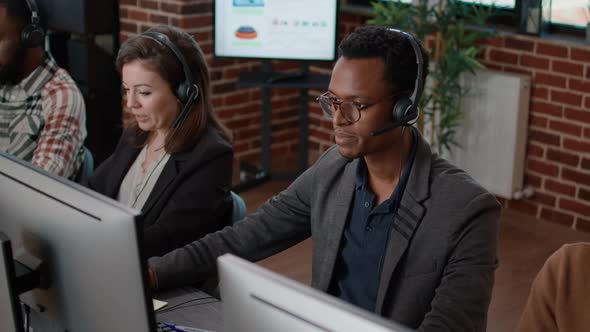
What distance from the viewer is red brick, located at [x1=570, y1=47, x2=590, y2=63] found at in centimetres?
422

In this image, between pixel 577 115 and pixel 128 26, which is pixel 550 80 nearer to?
pixel 577 115

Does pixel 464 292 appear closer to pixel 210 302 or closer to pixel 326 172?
pixel 326 172

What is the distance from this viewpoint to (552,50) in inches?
171

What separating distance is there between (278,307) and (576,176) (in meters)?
3.49

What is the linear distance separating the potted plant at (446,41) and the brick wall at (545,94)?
0.19 metres

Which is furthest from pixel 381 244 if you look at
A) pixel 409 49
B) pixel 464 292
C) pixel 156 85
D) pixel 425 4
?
pixel 425 4

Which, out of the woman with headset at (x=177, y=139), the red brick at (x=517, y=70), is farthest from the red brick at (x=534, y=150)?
the woman with headset at (x=177, y=139)

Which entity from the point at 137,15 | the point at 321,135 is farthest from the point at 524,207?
the point at 137,15

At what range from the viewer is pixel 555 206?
4.52 meters

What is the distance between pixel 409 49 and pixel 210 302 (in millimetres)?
758

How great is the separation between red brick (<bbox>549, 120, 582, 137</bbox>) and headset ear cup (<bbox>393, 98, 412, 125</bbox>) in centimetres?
267

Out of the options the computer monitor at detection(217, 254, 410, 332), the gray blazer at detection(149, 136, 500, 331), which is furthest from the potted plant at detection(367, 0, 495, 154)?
the computer monitor at detection(217, 254, 410, 332)

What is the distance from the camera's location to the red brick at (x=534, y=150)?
177 inches

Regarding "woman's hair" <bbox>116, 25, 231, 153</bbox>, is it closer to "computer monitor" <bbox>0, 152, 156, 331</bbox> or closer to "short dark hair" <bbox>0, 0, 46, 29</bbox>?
"short dark hair" <bbox>0, 0, 46, 29</bbox>
